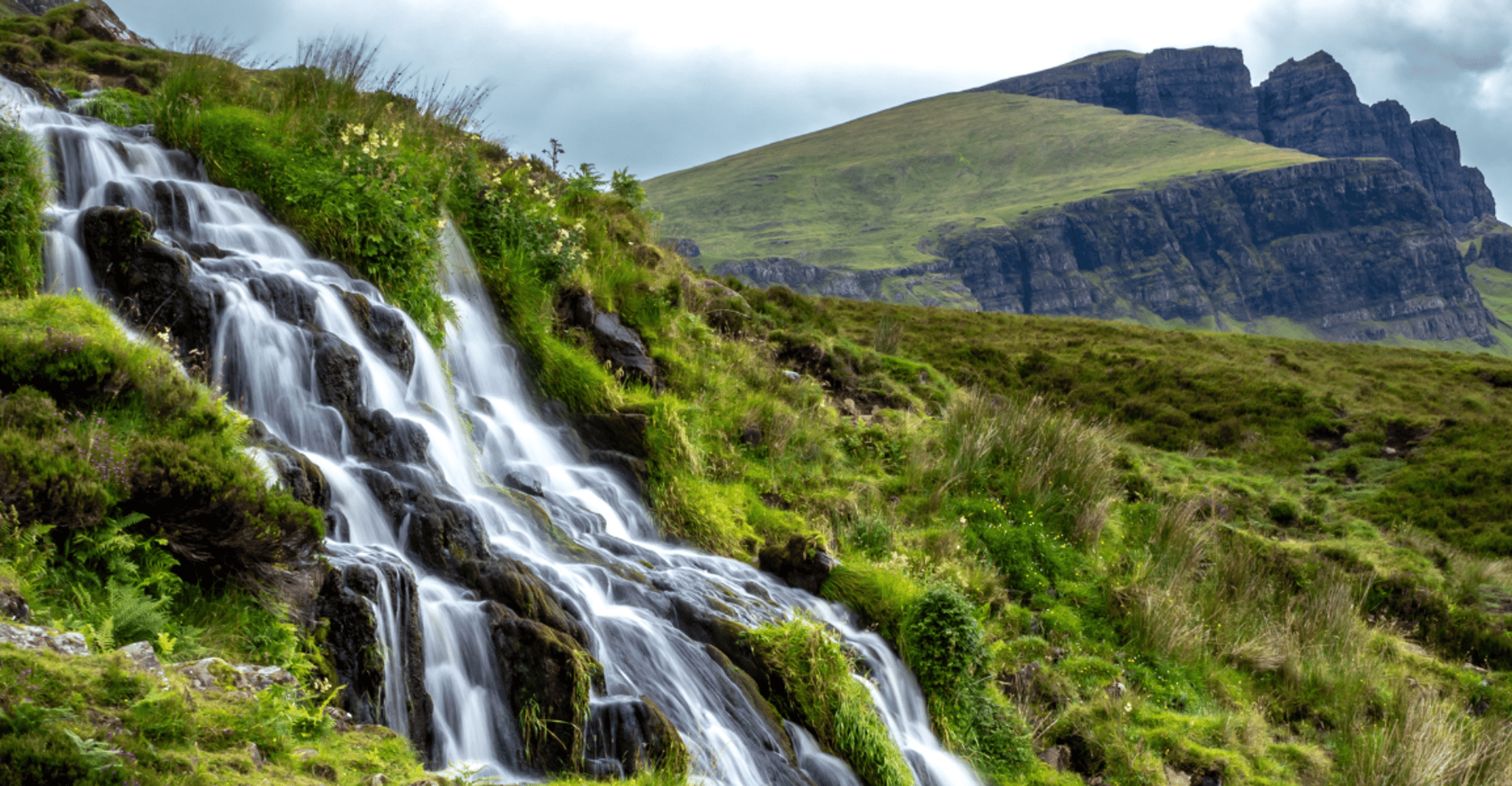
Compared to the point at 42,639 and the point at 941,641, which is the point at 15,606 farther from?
the point at 941,641

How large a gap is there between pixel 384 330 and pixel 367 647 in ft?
14.3

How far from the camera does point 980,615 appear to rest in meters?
10.1

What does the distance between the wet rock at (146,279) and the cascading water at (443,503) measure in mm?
110

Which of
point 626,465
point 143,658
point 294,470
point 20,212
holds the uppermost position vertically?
point 20,212

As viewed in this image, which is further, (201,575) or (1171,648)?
(1171,648)

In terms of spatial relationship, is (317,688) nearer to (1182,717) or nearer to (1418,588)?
(1182,717)

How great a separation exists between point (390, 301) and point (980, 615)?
7.41 metres

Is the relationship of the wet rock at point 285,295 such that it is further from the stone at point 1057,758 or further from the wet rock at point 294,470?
the stone at point 1057,758

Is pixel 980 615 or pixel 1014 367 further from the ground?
pixel 1014 367

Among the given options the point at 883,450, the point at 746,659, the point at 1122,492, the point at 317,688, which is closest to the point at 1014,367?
the point at 1122,492

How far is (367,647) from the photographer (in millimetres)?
5320

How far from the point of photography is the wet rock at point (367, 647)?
5211 millimetres

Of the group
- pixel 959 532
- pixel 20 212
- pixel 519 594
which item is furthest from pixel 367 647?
pixel 959 532

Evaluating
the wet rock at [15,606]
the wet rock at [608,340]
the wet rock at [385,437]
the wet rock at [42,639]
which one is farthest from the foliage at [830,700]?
the wet rock at [608,340]
